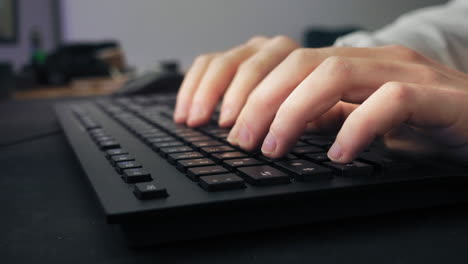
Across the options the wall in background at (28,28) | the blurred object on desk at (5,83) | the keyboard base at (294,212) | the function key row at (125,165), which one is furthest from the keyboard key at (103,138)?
the wall in background at (28,28)

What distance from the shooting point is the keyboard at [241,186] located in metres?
0.25

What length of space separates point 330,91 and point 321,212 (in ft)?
0.38

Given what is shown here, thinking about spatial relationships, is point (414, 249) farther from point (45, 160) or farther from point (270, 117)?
point (45, 160)

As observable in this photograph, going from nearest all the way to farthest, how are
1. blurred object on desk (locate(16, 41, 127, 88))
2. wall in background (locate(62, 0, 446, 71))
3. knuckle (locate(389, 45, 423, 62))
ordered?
knuckle (locate(389, 45, 423, 62))
blurred object on desk (locate(16, 41, 127, 88))
wall in background (locate(62, 0, 446, 71))

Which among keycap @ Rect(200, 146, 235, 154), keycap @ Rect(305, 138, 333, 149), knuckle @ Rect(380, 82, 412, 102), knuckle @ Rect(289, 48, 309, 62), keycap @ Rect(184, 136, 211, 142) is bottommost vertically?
keycap @ Rect(184, 136, 211, 142)

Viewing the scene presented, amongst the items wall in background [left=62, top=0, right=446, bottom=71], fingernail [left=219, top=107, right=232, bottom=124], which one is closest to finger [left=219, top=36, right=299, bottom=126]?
fingernail [left=219, top=107, right=232, bottom=124]

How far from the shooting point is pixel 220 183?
0.87 feet

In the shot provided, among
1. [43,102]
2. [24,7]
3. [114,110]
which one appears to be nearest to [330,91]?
[114,110]

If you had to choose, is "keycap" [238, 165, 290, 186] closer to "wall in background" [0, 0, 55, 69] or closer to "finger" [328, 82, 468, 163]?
"finger" [328, 82, 468, 163]

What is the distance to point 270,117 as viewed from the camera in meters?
0.40

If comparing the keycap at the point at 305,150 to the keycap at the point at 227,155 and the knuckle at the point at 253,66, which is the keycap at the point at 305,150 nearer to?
the keycap at the point at 227,155

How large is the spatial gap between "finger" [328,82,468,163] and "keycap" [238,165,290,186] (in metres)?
0.06

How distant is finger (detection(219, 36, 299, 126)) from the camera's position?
508 mm

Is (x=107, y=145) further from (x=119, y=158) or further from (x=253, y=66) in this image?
(x=253, y=66)
